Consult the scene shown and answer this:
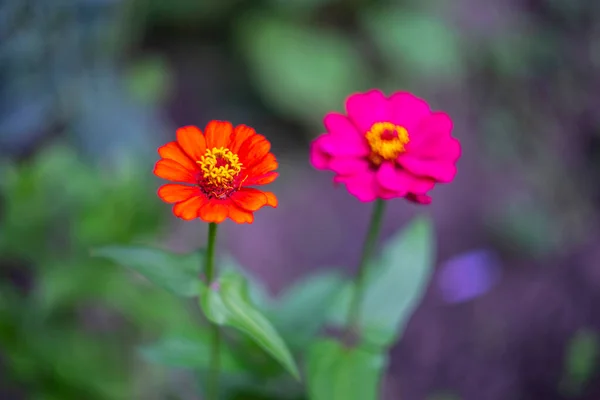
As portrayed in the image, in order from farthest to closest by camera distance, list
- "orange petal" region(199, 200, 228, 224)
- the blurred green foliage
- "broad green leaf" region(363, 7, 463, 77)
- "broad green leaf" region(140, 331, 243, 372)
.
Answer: "broad green leaf" region(363, 7, 463, 77), the blurred green foliage, "broad green leaf" region(140, 331, 243, 372), "orange petal" region(199, 200, 228, 224)


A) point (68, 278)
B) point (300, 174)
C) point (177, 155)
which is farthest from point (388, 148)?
point (300, 174)

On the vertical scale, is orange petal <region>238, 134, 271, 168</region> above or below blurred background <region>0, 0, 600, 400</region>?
below

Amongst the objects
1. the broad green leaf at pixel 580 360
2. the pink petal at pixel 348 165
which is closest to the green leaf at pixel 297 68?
the broad green leaf at pixel 580 360

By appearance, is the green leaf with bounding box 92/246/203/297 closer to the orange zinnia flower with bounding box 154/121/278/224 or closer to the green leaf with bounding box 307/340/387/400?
the orange zinnia flower with bounding box 154/121/278/224

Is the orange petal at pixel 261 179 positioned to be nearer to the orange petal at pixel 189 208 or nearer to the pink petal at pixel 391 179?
the orange petal at pixel 189 208

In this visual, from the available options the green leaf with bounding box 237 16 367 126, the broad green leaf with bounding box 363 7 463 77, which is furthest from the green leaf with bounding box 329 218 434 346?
the broad green leaf with bounding box 363 7 463 77

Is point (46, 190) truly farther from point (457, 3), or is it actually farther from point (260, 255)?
point (457, 3)
